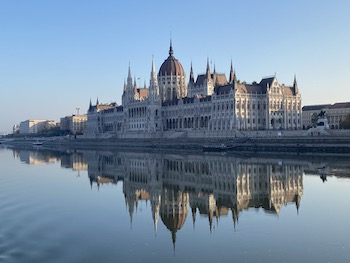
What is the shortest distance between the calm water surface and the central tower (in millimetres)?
97962

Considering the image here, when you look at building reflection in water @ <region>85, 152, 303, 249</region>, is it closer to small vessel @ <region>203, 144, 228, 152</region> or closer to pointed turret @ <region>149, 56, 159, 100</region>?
small vessel @ <region>203, 144, 228, 152</region>

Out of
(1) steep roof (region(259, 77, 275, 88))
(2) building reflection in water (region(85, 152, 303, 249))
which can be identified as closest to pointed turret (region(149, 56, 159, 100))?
(1) steep roof (region(259, 77, 275, 88))

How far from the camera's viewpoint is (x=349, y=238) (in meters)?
19.5

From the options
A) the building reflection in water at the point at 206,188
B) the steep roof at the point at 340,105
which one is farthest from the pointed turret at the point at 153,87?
the building reflection in water at the point at 206,188

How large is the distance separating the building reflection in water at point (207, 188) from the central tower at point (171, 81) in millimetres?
87886

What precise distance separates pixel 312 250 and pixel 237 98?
288 feet

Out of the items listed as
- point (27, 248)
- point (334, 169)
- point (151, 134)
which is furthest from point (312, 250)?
point (151, 134)

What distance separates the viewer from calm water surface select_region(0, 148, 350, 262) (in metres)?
17.8

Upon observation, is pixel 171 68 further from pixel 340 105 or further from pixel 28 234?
pixel 28 234

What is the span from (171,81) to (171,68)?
456cm

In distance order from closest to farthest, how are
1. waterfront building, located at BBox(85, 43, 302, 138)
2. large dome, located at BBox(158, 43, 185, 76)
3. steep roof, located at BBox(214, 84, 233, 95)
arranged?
waterfront building, located at BBox(85, 43, 302, 138) < steep roof, located at BBox(214, 84, 233, 95) < large dome, located at BBox(158, 43, 185, 76)

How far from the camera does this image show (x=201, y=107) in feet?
384

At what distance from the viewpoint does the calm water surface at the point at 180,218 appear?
17.8 m

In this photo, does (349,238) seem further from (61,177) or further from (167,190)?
(61,177)
